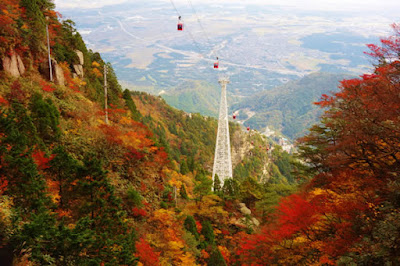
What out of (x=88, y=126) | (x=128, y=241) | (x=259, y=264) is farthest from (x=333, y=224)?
(x=88, y=126)

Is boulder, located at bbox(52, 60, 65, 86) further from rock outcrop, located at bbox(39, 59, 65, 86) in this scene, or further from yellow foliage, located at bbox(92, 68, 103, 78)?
yellow foliage, located at bbox(92, 68, 103, 78)

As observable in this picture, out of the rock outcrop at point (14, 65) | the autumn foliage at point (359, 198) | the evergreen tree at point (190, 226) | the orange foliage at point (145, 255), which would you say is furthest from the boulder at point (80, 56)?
→ the autumn foliage at point (359, 198)

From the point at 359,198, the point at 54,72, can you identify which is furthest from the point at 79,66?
the point at 359,198

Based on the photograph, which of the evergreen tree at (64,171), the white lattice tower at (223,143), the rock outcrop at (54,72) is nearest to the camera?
the evergreen tree at (64,171)

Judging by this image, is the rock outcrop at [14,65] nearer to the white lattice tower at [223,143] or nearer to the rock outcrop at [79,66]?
the rock outcrop at [79,66]

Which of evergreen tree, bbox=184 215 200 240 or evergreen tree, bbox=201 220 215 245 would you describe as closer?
evergreen tree, bbox=184 215 200 240

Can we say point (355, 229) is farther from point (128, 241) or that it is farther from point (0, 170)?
point (0, 170)

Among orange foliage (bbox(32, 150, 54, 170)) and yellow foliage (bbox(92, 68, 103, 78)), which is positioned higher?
yellow foliage (bbox(92, 68, 103, 78))

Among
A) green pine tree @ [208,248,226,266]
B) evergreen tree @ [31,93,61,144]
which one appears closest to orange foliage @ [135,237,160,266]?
green pine tree @ [208,248,226,266]
